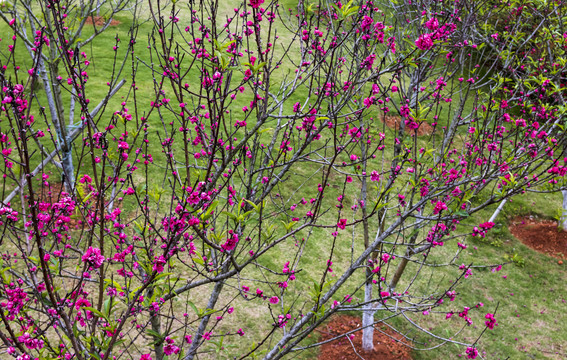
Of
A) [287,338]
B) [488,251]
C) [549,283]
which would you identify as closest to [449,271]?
[488,251]

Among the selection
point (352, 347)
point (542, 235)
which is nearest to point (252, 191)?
point (352, 347)

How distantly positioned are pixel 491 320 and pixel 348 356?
2786 mm

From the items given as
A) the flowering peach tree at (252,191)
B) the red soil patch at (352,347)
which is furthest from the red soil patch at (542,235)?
the red soil patch at (352,347)

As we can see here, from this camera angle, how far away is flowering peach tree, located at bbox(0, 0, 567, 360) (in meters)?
2.48

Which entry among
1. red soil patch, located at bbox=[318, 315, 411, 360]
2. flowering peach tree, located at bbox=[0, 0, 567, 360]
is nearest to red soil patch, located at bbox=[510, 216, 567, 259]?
flowering peach tree, located at bbox=[0, 0, 567, 360]

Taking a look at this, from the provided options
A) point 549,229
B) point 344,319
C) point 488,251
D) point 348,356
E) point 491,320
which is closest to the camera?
point 491,320

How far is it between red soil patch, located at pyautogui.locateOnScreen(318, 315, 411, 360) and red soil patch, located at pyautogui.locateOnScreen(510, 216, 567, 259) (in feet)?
15.2

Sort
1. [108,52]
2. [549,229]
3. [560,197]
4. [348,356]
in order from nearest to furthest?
[348,356] < [549,229] < [560,197] < [108,52]

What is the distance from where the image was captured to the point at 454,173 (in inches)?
155

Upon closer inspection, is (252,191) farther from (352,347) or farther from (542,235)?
(542,235)

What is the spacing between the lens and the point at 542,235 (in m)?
9.28

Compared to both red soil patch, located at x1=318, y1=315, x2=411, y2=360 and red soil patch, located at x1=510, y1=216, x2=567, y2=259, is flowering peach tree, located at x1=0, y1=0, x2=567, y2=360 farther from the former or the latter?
red soil patch, located at x1=510, y1=216, x2=567, y2=259

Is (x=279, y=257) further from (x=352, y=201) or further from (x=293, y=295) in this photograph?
(x=352, y=201)

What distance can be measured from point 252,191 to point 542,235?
27.0ft
